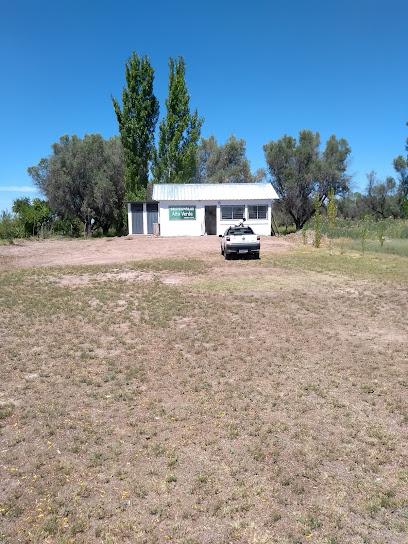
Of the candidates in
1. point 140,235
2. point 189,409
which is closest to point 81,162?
point 140,235

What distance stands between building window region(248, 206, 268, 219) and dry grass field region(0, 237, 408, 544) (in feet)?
69.9

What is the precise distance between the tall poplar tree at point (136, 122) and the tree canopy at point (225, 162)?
1290cm

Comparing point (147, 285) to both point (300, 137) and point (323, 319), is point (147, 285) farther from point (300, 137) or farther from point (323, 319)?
point (300, 137)

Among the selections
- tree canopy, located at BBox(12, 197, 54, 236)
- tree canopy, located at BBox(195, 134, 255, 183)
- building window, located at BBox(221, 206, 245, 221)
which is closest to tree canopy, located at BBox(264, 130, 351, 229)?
tree canopy, located at BBox(195, 134, 255, 183)

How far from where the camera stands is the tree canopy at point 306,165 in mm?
39406

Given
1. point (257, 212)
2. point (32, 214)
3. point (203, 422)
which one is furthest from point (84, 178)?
point (203, 422)

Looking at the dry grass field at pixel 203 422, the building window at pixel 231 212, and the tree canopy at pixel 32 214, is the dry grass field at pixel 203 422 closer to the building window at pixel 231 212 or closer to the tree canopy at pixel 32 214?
the building window at pixel 231 212

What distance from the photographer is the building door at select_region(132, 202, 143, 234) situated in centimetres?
3122

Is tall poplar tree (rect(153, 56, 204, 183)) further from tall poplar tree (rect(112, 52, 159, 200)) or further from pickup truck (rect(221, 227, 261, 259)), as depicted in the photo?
pickup truck (rect(221, 227, 261, 259))

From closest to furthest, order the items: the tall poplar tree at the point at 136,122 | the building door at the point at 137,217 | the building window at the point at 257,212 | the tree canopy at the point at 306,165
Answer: the building window at the point at 257,212
the building door at the point at 137,217
the tall poplar tree at the point at 136,122
the tree canopy at the point at 306,165

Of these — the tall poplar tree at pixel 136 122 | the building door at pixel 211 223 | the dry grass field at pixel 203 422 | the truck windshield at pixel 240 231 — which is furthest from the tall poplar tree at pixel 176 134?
the dry grass field at pixel 203 422

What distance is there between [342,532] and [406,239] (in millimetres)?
29287

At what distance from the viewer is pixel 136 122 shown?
113 ft

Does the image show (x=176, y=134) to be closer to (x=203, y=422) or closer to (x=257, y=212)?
(x=257, y=212)
